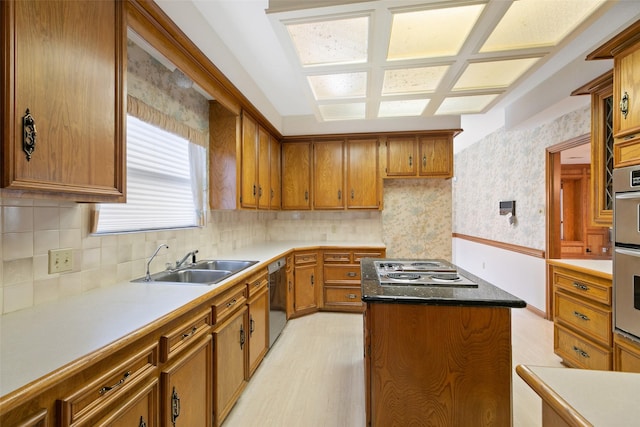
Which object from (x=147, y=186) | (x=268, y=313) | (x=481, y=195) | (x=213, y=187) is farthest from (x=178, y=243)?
(x=481, y=195)

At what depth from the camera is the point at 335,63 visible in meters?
1.92

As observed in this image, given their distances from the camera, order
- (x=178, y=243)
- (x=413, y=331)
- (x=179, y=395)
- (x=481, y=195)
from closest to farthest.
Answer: (x=179, y=395), (x=413, y=331), (x=178, y=243), (x=481, y=195)

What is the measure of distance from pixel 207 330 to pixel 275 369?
1.15 m

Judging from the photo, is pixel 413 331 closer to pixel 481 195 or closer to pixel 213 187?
pixel 213 187

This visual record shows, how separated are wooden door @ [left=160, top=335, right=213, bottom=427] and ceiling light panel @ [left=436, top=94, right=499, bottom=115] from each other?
8.90ft

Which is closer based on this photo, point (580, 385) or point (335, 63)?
point (580, 385)

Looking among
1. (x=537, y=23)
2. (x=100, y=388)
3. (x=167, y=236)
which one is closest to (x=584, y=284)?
(x=537, y=23)

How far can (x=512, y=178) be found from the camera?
424cm

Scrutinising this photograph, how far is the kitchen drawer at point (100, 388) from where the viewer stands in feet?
2.57

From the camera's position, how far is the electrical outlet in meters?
1.32

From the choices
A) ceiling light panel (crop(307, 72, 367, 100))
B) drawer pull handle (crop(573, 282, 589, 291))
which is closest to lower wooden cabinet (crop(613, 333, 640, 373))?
drawer pull handle (crop(573, 282, 589, 291))

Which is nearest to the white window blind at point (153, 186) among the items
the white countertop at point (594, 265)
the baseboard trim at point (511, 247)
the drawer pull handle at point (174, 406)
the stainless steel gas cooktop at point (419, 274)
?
the drawer pull handle at point (174, 406)

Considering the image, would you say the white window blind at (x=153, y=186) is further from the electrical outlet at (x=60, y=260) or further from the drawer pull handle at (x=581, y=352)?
the drawer pull handle at (x=581, y=352)

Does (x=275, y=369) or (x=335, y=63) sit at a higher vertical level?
(x=335, y=63)
